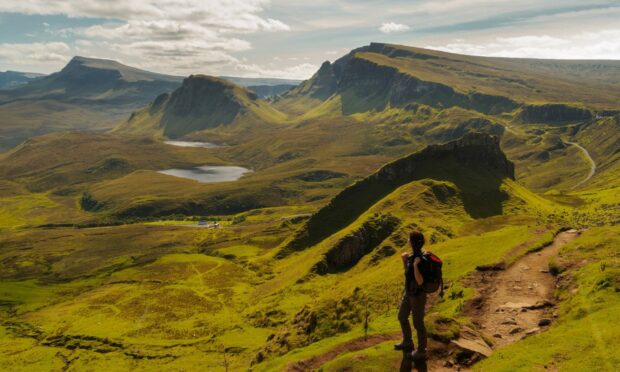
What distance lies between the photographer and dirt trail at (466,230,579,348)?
1416 inches

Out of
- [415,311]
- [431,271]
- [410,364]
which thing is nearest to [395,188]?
[410,364]

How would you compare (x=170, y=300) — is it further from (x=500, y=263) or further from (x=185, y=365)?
(x=500, y=263)

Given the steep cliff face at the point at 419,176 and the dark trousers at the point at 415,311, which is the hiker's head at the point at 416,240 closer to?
the dark trousers at the point at 415,311

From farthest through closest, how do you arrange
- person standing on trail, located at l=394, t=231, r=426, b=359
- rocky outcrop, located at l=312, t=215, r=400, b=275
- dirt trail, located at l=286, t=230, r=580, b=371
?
rocky outcrop, located at l=312, t=215, r=400, b=275 < dirt trail, located at l=286, t=230, r=580, b=371 < person standing on trail, located at l=394, t=231, r=426, b=359

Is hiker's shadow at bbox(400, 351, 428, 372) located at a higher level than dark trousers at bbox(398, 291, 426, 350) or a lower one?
lower

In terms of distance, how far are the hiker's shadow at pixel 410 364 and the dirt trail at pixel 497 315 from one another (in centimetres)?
6


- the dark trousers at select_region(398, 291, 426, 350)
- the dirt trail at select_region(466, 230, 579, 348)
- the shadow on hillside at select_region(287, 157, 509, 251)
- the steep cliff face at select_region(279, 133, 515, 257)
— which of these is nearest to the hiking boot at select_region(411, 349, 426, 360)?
the dark trousers at select_region(398, 291, 426, 350)

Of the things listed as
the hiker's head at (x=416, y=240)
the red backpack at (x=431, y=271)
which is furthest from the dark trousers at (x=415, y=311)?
the hiker's head at (x=416, y=240)

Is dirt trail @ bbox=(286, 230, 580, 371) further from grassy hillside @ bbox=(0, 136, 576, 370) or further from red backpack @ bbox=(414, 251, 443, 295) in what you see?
red backpack @ bbox=(414, 251, 443, 295)

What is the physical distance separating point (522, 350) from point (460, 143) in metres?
133

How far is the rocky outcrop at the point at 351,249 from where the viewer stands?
116m

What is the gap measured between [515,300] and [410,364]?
18059 millimetres

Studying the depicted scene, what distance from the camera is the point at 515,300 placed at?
41.5m

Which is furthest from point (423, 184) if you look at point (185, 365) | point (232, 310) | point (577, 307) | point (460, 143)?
point (577, 307)
